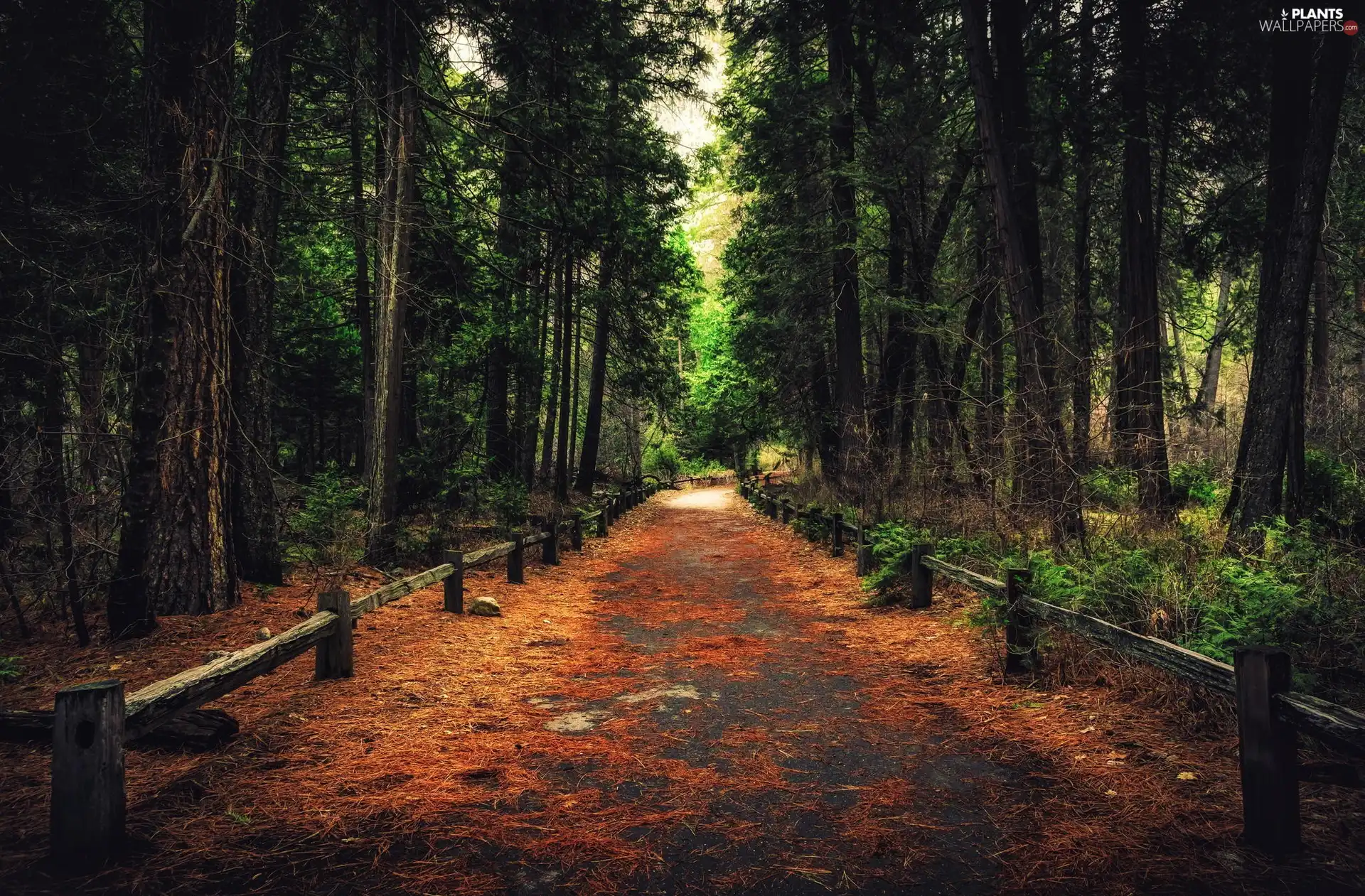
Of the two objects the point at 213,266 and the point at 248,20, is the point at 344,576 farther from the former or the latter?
the point at 248,20

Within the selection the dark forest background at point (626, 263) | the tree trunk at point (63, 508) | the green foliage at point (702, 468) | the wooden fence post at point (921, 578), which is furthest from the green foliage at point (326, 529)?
the green foliage at point (702, 468)

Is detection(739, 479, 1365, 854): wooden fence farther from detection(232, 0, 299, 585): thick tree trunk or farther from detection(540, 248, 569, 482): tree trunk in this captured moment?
detection(540, 248, 569, 482): tree trunk

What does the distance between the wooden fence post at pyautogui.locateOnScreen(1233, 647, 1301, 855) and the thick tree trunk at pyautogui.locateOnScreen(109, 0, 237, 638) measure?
827 cm

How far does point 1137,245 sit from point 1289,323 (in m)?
4.40

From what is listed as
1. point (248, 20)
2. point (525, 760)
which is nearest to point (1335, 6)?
point (525, 760)

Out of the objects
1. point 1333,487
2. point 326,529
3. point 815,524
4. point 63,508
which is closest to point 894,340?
point 815,524

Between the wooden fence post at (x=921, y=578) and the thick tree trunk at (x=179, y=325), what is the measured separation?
315 inches

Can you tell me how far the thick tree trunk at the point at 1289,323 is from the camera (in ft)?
27.7

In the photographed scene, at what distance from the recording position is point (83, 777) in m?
3.09

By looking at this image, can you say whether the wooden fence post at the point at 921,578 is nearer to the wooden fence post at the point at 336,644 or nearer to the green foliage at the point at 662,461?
the wooden fence post at the point at 336,644

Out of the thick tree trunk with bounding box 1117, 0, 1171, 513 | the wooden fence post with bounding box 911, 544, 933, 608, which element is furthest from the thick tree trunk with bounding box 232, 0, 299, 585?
the thick tree trunk with bounding box 1117, 0, 1171, 513

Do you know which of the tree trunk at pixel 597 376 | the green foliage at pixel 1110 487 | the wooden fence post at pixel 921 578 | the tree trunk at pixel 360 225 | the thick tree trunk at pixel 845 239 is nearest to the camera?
the green foliage at pixel 1110 487

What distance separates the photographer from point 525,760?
4441 mm

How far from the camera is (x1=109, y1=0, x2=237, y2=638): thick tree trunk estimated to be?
6.33 m
